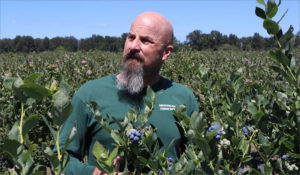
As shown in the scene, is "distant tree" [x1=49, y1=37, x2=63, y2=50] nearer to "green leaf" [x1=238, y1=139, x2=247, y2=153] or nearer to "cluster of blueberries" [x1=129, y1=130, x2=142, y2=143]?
"cluster of blueberries" [x1=129, y1=130, x2=142, y2=143]

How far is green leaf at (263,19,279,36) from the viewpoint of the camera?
105 cm

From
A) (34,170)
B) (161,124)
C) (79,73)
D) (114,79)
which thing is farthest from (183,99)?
(79,73)

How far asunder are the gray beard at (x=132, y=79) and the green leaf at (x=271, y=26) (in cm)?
125

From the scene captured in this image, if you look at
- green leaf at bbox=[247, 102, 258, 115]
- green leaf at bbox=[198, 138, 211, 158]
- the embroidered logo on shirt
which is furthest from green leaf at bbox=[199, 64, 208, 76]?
the embroidered logo on shirt

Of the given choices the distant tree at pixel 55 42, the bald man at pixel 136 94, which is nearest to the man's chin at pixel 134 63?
the bald man at pixel 136 94

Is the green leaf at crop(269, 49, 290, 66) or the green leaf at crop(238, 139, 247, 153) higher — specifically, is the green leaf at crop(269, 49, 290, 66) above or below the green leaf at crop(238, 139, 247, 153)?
above

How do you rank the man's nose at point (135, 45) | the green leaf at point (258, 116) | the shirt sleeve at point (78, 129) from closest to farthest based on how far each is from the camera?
A: the green leaf at point (258, 116) < the shirt sleeve at point (78, 129) < the man's nose at point (135, 45)

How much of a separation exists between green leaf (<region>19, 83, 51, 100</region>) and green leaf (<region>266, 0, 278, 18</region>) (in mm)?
761

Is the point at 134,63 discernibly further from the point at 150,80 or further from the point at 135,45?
the point at 150,80

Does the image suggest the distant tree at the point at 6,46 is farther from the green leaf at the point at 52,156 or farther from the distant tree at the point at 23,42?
the green leaf at the point at 52,156

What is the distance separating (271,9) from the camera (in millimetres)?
1057

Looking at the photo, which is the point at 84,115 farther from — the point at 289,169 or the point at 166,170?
the point at 289,169

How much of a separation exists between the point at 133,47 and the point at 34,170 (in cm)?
155

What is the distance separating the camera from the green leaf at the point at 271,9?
3.43 feet
